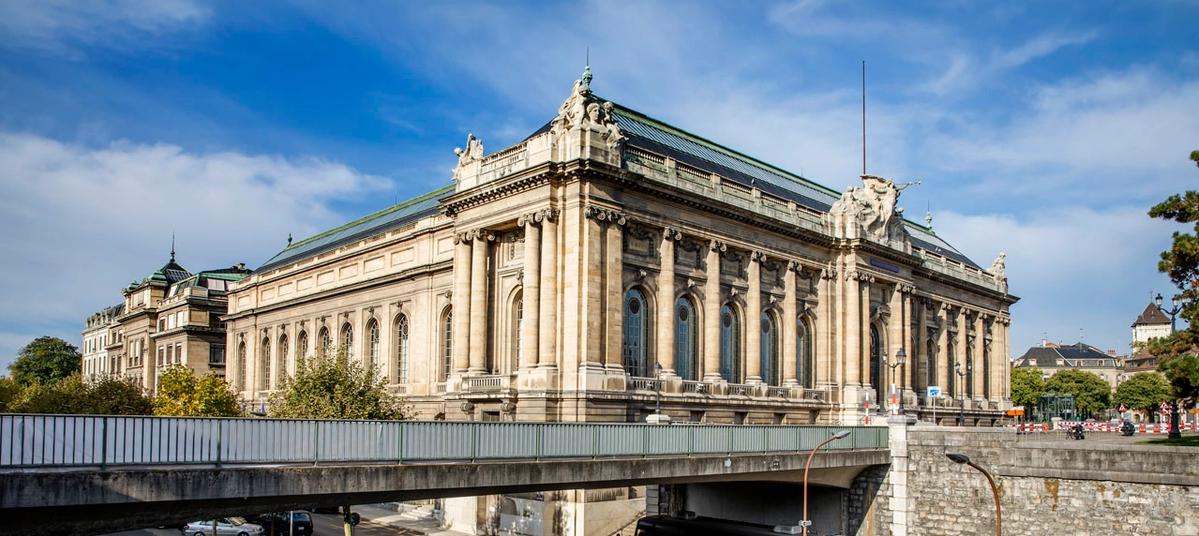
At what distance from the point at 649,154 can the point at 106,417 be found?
36.3 m

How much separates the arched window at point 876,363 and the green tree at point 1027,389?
85707mm

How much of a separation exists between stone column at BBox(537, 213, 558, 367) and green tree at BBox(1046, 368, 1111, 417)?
123 meters

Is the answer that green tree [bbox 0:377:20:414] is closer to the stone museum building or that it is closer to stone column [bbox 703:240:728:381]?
the stone museum building

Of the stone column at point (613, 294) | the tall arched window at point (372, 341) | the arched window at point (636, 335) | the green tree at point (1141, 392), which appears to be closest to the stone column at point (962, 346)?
the arched window at point (636, 335)

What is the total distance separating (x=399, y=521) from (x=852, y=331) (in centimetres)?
2984

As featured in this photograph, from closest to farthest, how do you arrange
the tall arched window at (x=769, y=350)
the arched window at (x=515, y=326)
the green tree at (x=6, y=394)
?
1. the arched window at (x=515, y=326)
2. the tall arched window at (x=769, y=350)
3. the green tree at (x=6, y=394)

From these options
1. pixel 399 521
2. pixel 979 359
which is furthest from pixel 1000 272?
pixel 399 521

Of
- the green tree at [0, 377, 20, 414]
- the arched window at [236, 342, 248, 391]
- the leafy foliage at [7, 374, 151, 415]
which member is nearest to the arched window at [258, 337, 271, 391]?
the arched window at [236, 342, 248, 391]

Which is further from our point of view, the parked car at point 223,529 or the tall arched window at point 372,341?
the tall arched window at point 372,341

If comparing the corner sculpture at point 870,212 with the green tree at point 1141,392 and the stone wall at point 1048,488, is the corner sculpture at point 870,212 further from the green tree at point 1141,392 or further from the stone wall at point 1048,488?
the green tree at point 1141,392

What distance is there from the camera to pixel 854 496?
4547 cm

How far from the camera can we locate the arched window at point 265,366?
86438 millimetres

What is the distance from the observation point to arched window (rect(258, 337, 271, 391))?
8644 centimetres

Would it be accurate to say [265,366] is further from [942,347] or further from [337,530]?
[942,347]
